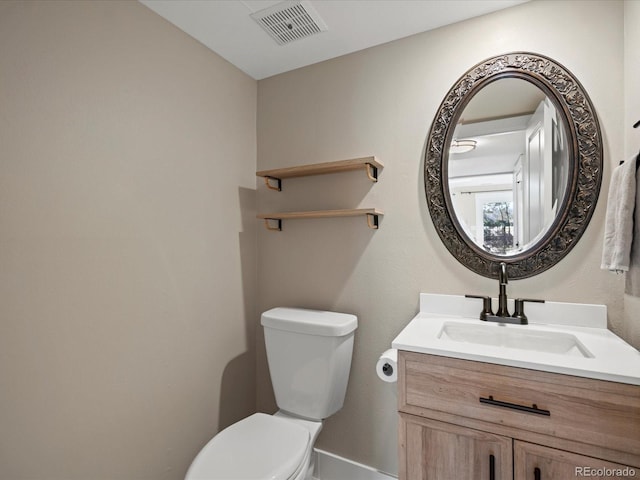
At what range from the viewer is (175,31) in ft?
5.32

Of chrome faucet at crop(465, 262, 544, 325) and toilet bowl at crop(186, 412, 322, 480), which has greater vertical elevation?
chrome faucet at crop(465, 262, 544, 325)

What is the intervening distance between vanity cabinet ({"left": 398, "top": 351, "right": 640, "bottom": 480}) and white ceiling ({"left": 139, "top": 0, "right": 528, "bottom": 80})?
1.47 meters

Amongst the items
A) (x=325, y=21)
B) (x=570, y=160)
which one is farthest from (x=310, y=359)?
(x=325, y=21)

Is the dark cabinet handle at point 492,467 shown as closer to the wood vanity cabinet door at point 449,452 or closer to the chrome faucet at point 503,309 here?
the wood vanity cabinet door at point 449,452

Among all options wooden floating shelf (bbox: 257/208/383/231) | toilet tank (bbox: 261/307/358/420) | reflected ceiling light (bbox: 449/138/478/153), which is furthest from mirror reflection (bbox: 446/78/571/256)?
toilet tank (bbox: 261/307/358/420)

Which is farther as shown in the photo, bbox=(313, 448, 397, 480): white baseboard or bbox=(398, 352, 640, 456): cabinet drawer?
bbox=(313, 448, 397, 480): white baseboard

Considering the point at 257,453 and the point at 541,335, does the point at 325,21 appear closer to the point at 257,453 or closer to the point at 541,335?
the point at 541,335

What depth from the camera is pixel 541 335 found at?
4.43ft

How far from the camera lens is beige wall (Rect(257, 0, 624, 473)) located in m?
1.38

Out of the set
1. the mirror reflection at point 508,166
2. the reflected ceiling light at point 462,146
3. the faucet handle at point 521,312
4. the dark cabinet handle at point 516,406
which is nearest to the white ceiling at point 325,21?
the mirror reflection at point 508,166

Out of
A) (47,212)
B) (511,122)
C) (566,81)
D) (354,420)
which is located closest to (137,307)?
(47,212)

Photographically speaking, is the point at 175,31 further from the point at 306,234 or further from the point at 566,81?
the point at 566,81

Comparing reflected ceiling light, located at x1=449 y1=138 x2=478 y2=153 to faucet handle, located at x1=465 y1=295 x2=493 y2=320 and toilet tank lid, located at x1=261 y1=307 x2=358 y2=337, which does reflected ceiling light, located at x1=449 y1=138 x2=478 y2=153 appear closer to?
faucet handle, located at x1=465 y1=295 x2=493 y2=320

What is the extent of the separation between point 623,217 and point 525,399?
0.67m
